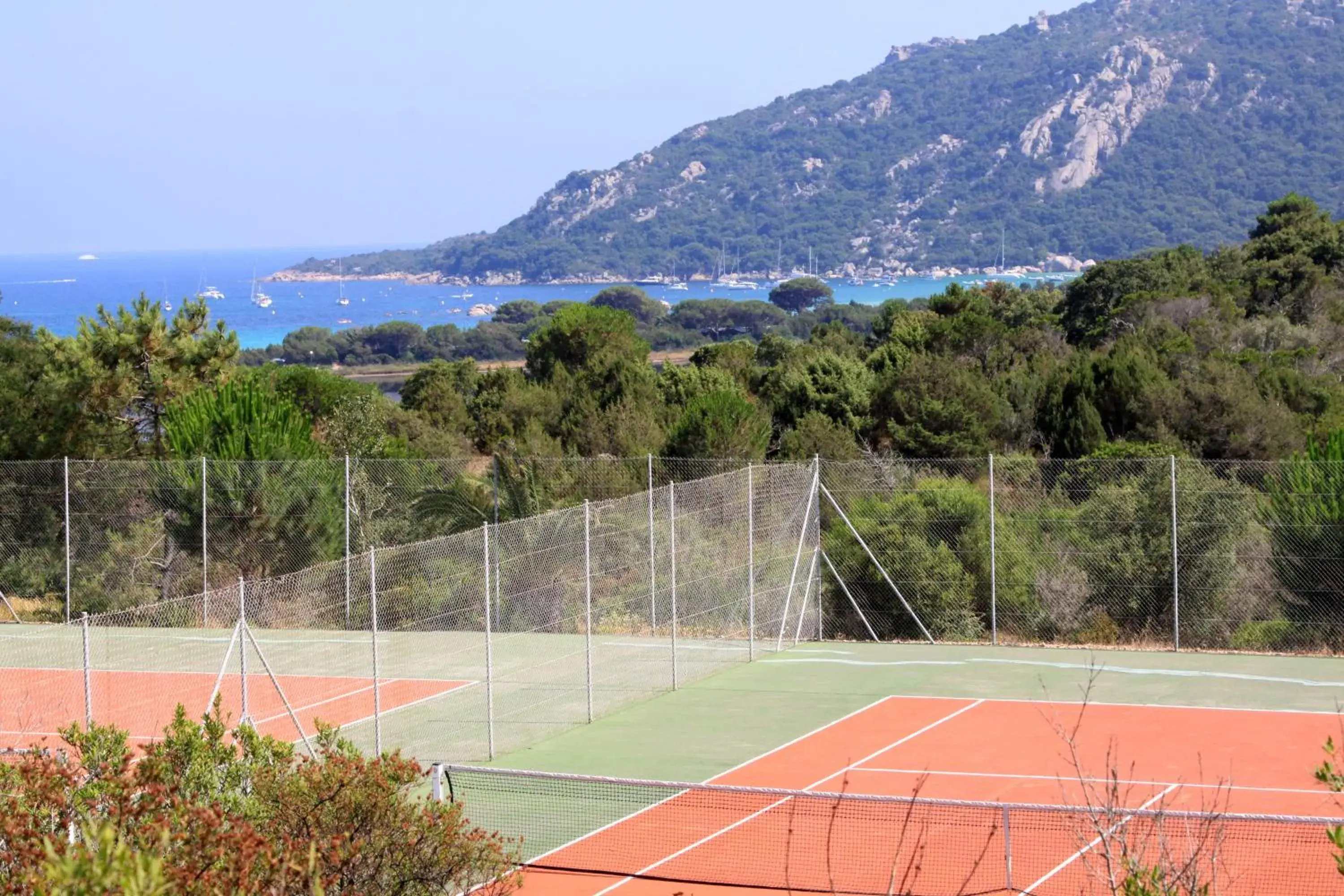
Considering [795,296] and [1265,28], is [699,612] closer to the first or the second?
[795,296]

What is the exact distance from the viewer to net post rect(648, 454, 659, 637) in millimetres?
17797

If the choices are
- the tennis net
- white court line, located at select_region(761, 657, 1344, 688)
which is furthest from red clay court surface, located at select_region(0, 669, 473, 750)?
white court line, located at select_region(761, 657, 1344, 688)

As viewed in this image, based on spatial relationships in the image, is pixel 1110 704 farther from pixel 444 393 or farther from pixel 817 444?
pixel 444 393

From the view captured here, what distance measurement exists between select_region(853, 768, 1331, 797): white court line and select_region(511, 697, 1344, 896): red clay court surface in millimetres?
24

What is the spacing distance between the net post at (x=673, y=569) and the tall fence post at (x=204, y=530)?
7081 mm

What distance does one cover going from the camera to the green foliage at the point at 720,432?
27406mm

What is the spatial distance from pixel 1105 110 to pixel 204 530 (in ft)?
588

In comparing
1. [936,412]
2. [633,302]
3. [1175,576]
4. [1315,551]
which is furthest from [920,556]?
[633,302]

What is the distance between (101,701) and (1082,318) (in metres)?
42.6

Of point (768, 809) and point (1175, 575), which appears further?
point (1175, 575)

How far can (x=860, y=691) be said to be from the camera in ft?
58.5

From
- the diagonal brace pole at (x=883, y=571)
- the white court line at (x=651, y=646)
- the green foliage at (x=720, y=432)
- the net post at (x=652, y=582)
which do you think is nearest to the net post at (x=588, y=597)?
the net post at (x=652, y=582)

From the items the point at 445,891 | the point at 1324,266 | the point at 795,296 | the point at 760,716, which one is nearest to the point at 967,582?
the point at 760,716

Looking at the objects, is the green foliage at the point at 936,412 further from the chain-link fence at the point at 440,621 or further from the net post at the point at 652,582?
the net post at the point at 652,582
